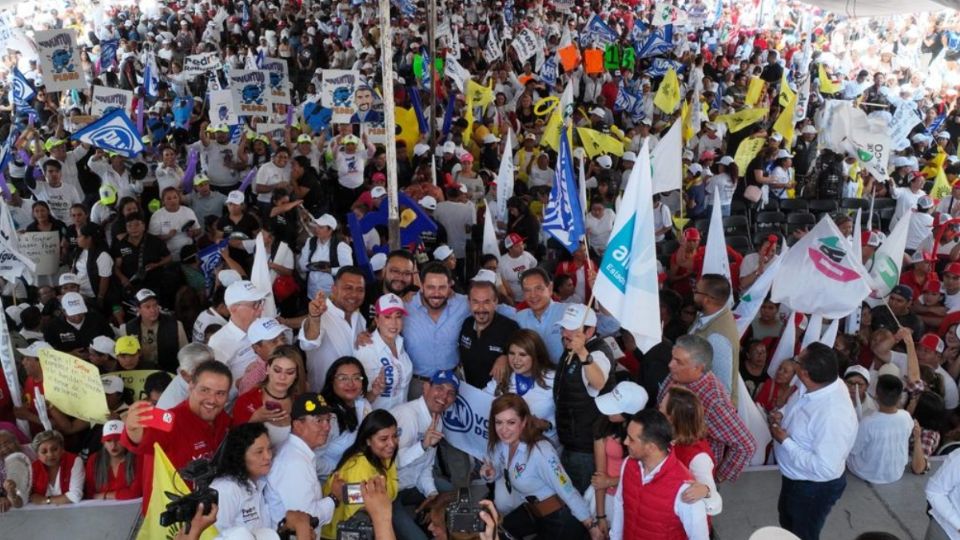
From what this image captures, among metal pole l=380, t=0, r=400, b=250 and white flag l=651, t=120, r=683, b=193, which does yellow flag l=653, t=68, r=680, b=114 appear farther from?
metal pole l=380, t=0, r=400, b=250

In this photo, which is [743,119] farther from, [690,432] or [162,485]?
[162,485]

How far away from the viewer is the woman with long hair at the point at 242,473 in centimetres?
370

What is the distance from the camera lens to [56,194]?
30.4 ft

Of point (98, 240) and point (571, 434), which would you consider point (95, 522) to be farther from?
point (98, 240)

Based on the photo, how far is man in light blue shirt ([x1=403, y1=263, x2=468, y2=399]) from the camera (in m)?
5.38

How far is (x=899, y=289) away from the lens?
295 inches

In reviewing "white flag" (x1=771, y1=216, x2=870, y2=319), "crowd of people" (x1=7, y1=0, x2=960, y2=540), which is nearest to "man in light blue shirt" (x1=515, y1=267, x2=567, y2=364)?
"crowd of people" (x1=7, y1=0, x2=960, y2=540)

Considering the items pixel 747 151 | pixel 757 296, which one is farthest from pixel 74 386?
pixel 747 151

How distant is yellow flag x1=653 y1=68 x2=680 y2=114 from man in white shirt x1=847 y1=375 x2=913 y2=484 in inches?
351

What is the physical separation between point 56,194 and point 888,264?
8.81 metres

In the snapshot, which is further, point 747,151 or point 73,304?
point 747,151

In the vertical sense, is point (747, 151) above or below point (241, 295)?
below

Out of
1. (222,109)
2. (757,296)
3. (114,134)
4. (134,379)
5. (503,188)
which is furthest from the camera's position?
(222,109)

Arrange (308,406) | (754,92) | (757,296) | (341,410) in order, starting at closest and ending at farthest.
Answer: (308,406), (341,410), (757,296), (754,92)
